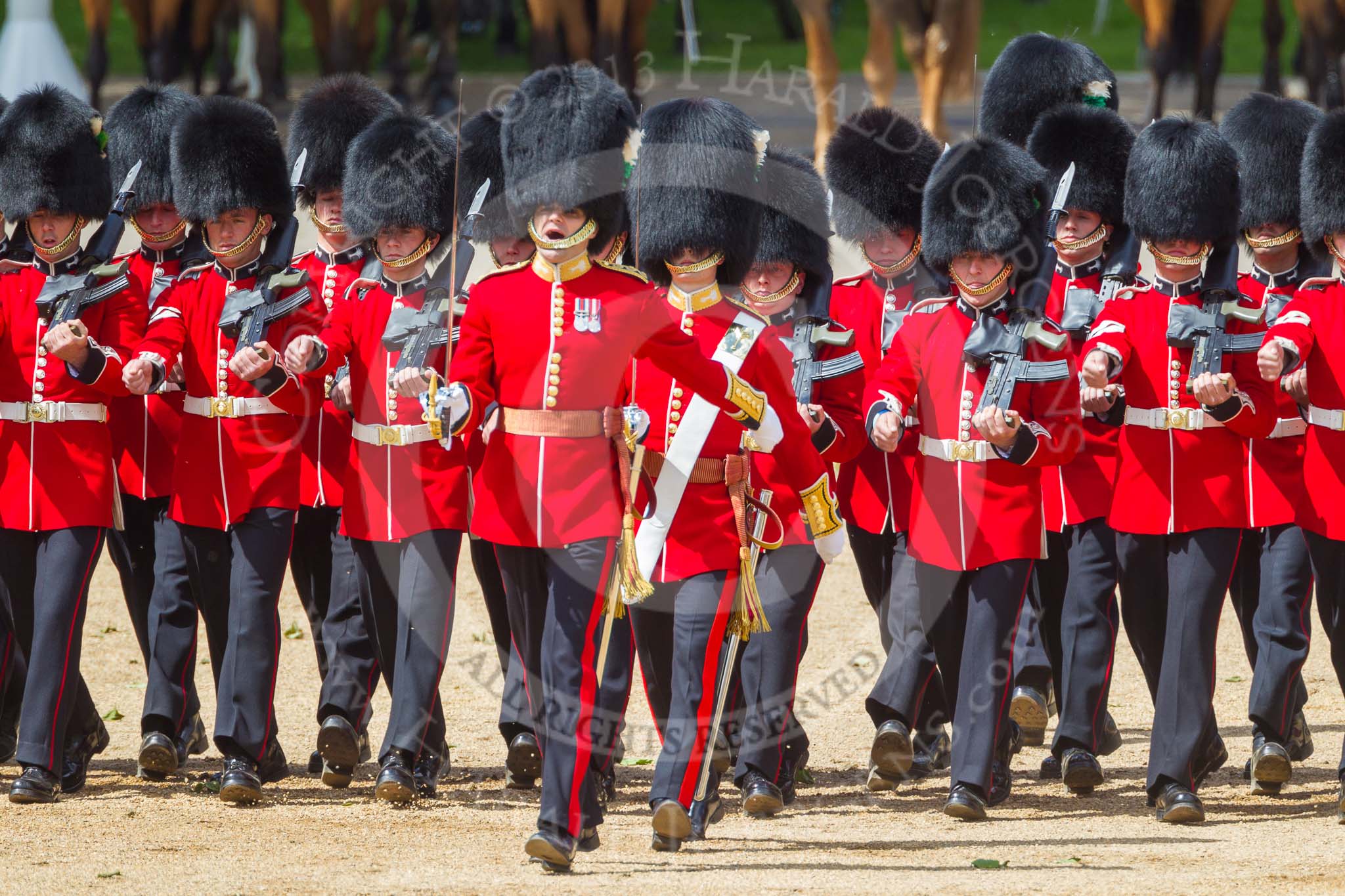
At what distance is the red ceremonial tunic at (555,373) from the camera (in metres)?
4.09

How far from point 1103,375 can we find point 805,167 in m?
1.08

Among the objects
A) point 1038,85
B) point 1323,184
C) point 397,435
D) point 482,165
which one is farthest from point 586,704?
point 1038,85

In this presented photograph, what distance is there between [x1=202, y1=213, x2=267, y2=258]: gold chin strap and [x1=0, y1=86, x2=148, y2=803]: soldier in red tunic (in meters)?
0.20

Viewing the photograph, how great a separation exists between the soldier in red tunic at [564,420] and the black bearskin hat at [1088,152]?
1.31 m

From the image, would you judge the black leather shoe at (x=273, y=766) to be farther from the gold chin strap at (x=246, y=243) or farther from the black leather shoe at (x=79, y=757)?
the gold chin strap at (x=246, y=243)

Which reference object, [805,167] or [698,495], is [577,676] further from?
[805,167]

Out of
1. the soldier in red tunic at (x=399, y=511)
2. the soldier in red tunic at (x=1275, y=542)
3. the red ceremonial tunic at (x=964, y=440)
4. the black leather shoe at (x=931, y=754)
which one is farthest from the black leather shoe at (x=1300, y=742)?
the soldier in red tunic at (x=399, y=511)

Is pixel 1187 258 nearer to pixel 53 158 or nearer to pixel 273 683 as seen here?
pixel 273 683

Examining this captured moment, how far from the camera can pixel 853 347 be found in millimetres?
4957

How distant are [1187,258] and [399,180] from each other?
63.5 inches

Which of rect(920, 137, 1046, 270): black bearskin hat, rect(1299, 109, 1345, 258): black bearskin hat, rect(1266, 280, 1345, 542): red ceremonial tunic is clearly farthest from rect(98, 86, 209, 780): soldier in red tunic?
rect(1299, 109, 1345, 258): black bearskin hat

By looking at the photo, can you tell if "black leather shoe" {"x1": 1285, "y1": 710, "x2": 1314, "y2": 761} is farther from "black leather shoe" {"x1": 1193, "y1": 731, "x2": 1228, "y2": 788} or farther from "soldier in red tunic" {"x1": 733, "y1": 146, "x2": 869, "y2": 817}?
"soldier in red tunic" {"x1": 733, "y1": 146, "x2": 869, "y2": 817}

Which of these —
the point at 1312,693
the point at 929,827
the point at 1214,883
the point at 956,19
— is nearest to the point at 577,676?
the point at 929,827

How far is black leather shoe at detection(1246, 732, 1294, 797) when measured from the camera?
471 centimetres
